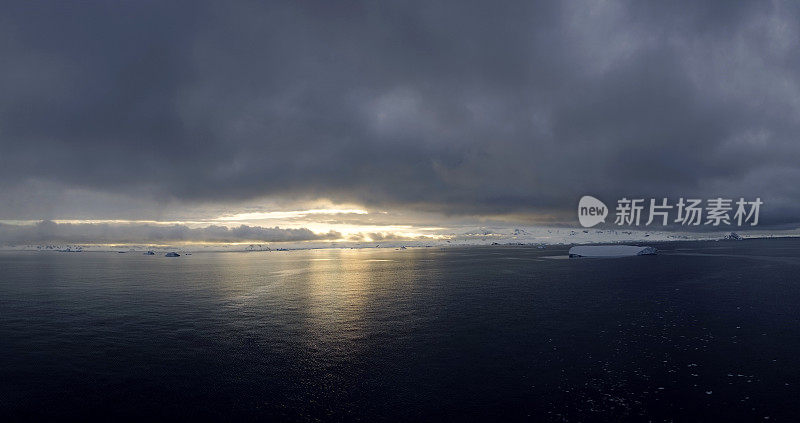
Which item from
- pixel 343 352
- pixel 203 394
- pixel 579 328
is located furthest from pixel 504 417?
pixel 579 328

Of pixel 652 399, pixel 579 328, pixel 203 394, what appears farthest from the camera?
pixel 579 328

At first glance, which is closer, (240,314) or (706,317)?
(706,317)

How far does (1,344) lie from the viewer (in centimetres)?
2995

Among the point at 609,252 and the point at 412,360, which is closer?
the point at 412,360

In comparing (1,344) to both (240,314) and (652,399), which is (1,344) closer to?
(240,314)

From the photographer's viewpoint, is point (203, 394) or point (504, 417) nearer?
point (504, 417)

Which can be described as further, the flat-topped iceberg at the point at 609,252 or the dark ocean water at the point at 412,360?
the flat-topped iceberg at the point at 609,252

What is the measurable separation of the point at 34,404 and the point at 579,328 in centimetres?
3430

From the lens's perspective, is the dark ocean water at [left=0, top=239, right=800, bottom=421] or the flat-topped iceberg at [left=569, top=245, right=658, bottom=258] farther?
the flat-topped iceberg at [left=569, top=245, right=658, bottom=258]

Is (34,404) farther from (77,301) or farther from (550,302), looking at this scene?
(550,302)

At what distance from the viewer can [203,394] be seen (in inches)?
781

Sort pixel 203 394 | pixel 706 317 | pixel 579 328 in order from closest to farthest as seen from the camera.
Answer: pixel 203 394
pixel 579 328
pixel 706 317

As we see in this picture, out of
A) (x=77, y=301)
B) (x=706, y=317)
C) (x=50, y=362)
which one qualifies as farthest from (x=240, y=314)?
(x=706, y=317)

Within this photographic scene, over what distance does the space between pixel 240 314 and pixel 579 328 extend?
31.9m
